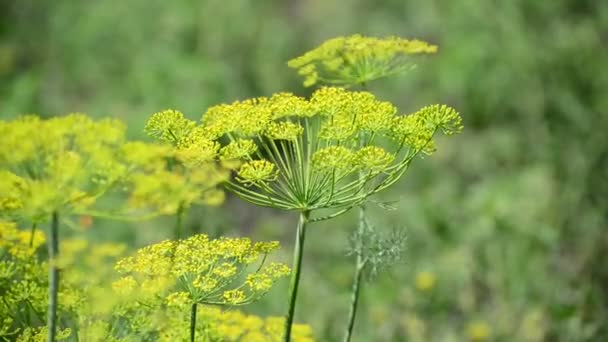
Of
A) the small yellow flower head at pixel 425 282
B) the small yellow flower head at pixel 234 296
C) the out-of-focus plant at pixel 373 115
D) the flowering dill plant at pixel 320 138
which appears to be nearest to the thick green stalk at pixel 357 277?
the out-of-focus plant at pixel 373 115

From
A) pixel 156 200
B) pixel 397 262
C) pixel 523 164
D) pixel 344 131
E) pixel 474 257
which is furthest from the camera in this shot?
pixel 523 164

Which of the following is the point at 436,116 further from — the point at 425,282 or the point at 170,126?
the point at 425,282

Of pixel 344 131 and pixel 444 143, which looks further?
pixel 444 143

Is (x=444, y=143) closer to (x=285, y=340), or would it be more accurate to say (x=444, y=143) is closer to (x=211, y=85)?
(x=211, y=85)

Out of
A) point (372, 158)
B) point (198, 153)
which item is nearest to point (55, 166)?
point (198, 153)

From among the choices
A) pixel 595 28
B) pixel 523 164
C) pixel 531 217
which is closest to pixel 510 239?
pixel 531 217

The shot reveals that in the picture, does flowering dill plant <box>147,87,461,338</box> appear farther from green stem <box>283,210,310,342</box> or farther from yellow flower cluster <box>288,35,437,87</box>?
yellow flower cluster <box>288,35,437,87</box>

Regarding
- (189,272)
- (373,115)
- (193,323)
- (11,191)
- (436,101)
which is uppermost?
(436,101)
